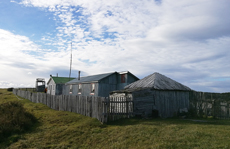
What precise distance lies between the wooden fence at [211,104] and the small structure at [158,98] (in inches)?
33.3

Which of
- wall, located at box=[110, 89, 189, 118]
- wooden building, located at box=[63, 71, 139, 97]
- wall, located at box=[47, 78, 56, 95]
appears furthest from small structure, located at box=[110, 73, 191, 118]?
wall, located at box=[47, 78, 56, 95]

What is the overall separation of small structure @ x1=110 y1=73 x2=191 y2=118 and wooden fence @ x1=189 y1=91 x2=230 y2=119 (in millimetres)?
845

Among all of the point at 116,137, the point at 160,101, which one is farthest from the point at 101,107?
the point at 160,101

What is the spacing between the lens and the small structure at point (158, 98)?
47.9 feet

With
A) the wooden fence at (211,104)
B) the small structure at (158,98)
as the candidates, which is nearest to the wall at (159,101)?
the small structure at (158,98)

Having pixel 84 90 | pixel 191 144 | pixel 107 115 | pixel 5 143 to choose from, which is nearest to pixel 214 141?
pixel 191 144

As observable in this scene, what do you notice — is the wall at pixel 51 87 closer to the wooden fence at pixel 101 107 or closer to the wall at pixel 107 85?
the wall at pixel 107 85

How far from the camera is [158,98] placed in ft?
52.5

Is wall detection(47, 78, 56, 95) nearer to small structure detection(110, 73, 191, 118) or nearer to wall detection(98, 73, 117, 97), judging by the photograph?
wall detection(98, 73, 117, 97)

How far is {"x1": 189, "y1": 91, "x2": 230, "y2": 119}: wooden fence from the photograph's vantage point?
55.9 ft

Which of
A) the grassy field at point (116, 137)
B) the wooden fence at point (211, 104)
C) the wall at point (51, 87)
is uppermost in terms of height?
the wall at point (51, 87)

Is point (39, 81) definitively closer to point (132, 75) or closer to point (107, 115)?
point (132, 75)

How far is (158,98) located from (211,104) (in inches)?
217

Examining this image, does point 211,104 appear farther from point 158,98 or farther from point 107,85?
point 107,85
